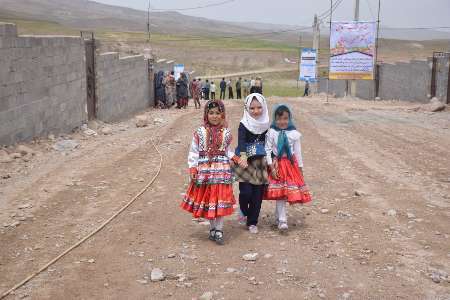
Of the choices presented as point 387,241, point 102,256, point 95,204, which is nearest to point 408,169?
point 387,241

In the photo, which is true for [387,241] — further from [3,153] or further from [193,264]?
[3,153]

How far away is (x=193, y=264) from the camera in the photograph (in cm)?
469

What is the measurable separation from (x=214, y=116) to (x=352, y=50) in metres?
21.1

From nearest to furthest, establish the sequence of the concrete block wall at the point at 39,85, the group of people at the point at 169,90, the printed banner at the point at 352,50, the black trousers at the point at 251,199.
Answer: the black trousers at the point at 251,199 → the concrete block wall at the point at 39,85 → the group of people at the point at 169,90 → the printed banner at the point at 352,50

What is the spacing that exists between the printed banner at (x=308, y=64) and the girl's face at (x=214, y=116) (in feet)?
87.5

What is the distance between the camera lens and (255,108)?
5176mm

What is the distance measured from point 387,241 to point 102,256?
2.57 m

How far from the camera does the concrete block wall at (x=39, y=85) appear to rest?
363 inches

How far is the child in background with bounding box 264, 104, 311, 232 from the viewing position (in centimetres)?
542

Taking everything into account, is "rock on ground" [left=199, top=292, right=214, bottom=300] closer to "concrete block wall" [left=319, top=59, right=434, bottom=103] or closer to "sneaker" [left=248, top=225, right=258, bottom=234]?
"sneaker" [left=248, top=225, right=258, bottom=234]

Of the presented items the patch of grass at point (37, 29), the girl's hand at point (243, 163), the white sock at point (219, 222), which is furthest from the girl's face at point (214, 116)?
the patch of grass at point (37, 29)

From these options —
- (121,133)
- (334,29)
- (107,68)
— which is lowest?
(121,133)

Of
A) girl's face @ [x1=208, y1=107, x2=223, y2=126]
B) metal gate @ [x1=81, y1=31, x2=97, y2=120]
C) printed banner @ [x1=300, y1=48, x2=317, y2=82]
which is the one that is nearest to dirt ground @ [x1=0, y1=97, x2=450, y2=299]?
girl's face @ [x1=208, y1=107, x2=223, y2=126]

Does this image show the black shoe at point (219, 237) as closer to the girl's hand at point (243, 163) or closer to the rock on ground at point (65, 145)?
the girl's hand at point (243, 163)
